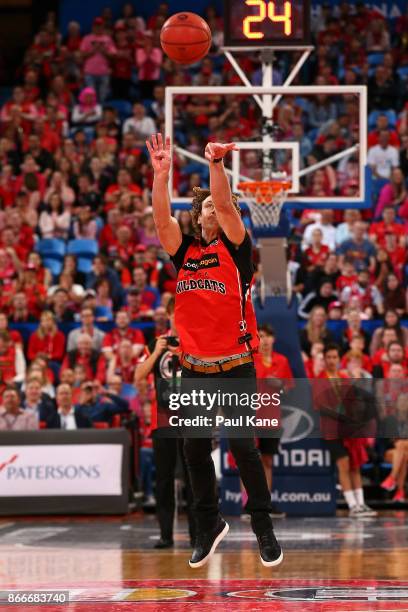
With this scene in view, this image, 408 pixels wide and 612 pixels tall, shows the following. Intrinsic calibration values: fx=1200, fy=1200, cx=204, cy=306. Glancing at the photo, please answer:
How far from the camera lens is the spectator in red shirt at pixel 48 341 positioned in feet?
58.3

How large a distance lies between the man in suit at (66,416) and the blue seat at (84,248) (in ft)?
17.8

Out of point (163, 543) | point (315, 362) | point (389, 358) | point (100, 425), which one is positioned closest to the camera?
point (163, 543)

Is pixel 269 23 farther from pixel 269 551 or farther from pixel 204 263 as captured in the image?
pixel 269 551

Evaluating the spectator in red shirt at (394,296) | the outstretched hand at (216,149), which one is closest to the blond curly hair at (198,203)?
the outstretched hand at (216,149)

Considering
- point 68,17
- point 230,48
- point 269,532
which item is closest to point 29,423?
point 230,48

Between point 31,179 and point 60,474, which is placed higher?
point 31,179

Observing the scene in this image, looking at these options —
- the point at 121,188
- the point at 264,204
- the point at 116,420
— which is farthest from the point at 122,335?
the point at 121,188

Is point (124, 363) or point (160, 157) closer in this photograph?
point (160, 157)

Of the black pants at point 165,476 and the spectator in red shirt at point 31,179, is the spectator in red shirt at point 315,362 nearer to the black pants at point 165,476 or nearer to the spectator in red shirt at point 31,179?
the black pants at point 165,476

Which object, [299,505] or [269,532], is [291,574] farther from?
[299,505]

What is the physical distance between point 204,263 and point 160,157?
0.76 m

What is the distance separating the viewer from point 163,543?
1139 cm

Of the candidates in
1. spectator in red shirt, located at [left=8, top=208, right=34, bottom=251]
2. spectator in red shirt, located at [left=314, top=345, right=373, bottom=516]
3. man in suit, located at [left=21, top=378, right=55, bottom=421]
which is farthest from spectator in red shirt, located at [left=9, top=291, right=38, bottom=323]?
spectator in red shirt, located at [left=314, top=345, right=373, bottom=516]

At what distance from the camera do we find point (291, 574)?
356 inches
